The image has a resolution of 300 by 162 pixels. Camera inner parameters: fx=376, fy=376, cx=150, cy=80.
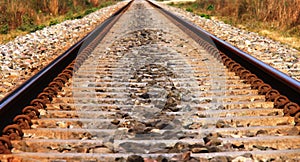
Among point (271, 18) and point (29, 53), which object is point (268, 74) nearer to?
point (29, 53)

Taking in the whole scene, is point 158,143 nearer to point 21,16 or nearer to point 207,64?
point 207,64

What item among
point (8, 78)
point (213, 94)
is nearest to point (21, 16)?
point (8, 78)

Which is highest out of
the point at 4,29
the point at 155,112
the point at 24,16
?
the point at 24,16

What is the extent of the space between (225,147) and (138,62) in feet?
10.6

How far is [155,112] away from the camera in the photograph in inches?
143

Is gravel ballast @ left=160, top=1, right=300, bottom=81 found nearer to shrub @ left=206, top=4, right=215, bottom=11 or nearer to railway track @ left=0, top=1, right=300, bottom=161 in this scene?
railway track @ left=0, top=1, right=300, bottom=161

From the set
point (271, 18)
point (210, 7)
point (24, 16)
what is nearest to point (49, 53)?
point (24, 16)

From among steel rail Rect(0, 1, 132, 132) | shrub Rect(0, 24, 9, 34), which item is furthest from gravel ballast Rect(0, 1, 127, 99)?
shrub Rect(0, 24, 9, 34)

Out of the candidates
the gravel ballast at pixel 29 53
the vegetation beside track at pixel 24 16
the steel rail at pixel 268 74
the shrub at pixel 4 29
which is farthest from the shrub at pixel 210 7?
the steel rail at pixel 268 74

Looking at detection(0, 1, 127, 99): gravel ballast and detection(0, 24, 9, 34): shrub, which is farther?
detection(0, 24, 9, 34): shrub

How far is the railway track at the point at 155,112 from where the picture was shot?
9.09 feet

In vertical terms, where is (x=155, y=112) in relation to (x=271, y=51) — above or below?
below

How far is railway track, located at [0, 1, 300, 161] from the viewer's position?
2.77 metres

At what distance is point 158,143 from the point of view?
9.41ft
